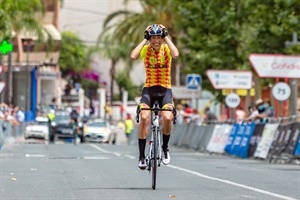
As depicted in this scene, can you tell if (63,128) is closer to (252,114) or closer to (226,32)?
(226,32)

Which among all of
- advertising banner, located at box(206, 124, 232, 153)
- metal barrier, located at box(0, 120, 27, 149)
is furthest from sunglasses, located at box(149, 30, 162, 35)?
metal barrier, located at box(0, 120, 27, 149)

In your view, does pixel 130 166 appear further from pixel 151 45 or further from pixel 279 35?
pixel 279 35

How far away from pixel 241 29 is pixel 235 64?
8.70ft

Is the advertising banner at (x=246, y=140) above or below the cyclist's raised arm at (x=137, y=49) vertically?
below

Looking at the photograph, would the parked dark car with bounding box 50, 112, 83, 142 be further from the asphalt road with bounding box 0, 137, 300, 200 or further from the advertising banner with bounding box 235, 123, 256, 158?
the asphalt road with bounding box 0, 137, 300, 200

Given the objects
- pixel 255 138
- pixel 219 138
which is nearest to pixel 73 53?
pixel 219 138

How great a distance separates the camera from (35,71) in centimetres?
8488

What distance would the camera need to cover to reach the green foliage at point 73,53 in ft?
393

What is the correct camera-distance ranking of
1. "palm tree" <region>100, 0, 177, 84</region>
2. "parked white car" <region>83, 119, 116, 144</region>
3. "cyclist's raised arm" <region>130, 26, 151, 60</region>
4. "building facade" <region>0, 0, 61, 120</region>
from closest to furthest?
"cyclist's raised arm" <region>130, 26, 151, 60</region> < "palm tree" <region>100, 0, 177, 84</region> < "parked white car" <region>83, 119, 116, 144</region> < "building facade" <region>0, 0, 61, 120</region>

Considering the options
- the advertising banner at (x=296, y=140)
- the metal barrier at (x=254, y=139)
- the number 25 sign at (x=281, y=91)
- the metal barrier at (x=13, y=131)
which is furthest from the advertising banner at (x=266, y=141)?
the metal barrier at (x=13, y=131)

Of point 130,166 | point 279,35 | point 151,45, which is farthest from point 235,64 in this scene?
point 151,45

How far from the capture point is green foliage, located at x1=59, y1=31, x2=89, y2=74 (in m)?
120

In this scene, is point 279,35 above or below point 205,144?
above

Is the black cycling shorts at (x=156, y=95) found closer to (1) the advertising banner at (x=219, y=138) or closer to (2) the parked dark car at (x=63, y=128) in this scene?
(1) the advertising banner at (x=219, y=138)
